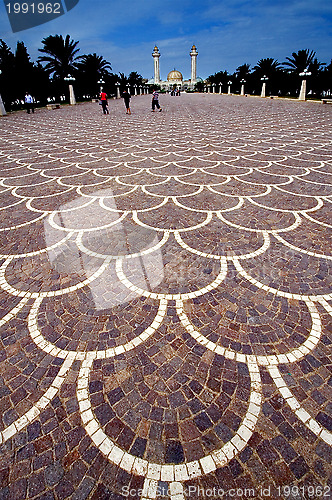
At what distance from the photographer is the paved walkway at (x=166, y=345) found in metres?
1.81

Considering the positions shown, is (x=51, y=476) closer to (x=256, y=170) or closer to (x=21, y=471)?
(x=21, y=471)

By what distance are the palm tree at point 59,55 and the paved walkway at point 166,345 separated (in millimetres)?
36608

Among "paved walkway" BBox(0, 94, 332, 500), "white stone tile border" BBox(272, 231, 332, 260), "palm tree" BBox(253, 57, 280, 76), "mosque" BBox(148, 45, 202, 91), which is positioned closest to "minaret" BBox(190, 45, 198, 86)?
"mosque" BBox(148, 45, 202, 91)

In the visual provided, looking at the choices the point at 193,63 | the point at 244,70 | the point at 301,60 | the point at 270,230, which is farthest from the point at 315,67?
the point at 193,63

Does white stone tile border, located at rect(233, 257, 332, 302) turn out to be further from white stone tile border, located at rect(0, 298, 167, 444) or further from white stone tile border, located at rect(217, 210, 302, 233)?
white stone tile border, located at rect(217, 210, 302, 233)

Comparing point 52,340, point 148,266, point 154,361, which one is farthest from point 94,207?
point 154,361

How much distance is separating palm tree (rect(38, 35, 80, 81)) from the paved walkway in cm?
3661

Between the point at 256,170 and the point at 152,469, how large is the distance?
24.1ft

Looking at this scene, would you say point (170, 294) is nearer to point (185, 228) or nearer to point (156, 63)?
point (185, 228)

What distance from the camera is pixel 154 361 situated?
2502 mm

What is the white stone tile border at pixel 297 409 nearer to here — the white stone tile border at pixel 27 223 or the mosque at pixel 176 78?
the white stone tile border at pixel 27 223

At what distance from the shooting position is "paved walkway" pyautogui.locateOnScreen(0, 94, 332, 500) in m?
1.81

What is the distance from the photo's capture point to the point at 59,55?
109 feet

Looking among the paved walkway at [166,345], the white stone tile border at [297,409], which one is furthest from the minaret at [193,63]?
the white stone tile border at [297,409]
